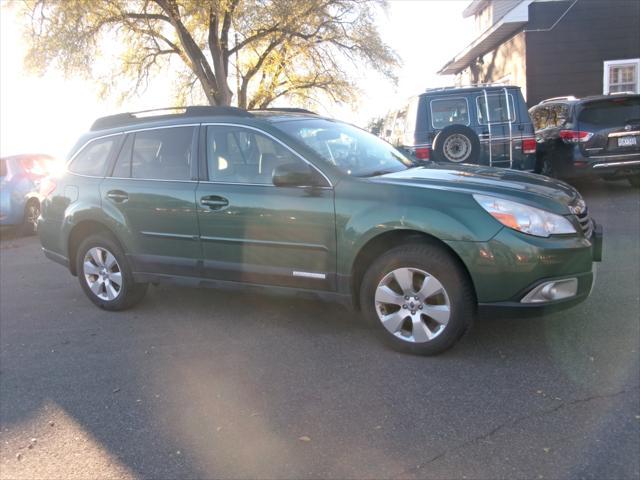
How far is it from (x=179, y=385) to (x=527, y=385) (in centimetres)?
218

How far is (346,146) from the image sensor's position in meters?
4.86

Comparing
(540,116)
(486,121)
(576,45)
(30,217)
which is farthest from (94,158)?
(576,45)

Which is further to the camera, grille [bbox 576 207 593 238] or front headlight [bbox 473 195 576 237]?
grille [bbox 576 207 593 238]

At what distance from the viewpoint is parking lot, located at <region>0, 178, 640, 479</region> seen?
2.93m

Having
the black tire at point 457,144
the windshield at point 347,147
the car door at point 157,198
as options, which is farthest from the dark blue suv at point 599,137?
the car door at point 157,198

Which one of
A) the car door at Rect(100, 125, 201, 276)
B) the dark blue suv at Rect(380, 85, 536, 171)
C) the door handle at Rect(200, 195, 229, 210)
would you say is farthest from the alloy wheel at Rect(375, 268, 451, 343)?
the dark blue suv at Rect(380, 85, 536, 171)

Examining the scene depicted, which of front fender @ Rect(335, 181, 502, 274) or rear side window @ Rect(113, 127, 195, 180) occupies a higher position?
rear side window @ Rect(113, 127, 195, 180)

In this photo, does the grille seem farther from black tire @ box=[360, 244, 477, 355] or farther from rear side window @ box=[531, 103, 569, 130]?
rear side window @ box=[531, 103, 569, 130]

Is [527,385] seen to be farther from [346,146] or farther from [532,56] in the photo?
[532,56]

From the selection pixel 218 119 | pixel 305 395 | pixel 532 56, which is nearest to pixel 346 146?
pixel 218 119

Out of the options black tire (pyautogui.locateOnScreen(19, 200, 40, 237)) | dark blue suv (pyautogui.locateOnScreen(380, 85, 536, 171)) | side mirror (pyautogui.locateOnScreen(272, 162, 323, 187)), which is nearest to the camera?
side mirror (pyautogui.locateOnScreen(272, 162, 323, 187))

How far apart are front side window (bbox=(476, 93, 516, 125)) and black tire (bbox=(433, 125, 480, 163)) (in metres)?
0.89

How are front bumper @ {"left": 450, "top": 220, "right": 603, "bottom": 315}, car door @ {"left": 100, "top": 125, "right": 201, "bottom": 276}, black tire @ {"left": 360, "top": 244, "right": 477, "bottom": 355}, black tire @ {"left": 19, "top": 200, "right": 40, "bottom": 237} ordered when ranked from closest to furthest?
front bumper @ {"left": 450, "top": 220, "right": 603, "bottom": 315} < black tire @ {"left": 360, "top": 244, "right": 477, "bottom": 355} < car door @ {"left": 100, "top": 125, "right": 201, "bottom": 276} < black tire @ {"left": 19, "top": 200, "right": 40, "bottom": 237}

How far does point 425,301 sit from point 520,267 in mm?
649
